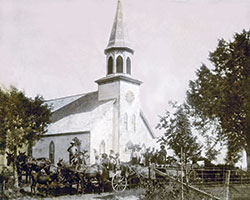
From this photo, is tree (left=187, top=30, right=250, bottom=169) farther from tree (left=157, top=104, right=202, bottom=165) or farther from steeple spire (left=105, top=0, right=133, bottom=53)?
steeple spire (left=105, top=0, right=133, bottom=53)

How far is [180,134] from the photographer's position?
6594 millimetres

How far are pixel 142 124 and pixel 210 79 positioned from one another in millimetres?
1410

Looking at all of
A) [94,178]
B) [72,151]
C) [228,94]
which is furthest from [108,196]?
[228,94]

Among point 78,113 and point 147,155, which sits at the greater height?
point 78,113

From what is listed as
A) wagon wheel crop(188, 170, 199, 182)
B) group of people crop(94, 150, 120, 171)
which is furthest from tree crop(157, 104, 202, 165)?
group of people crop(94, 150, 120, 171)

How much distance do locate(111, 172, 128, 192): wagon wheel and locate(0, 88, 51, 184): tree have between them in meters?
1.74

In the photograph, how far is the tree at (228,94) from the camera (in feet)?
19.0

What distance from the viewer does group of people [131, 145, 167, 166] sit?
6.62 meters

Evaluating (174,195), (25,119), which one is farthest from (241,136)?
(25,119)

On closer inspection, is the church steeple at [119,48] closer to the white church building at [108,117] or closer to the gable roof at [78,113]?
the white church building at [108,117]

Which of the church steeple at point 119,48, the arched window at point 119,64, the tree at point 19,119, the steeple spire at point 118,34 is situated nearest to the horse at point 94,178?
the tree at point 19,119

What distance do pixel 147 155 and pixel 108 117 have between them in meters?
1.06

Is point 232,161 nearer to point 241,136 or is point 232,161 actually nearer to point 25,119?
point 241,136

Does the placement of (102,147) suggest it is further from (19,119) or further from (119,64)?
(19,119)
